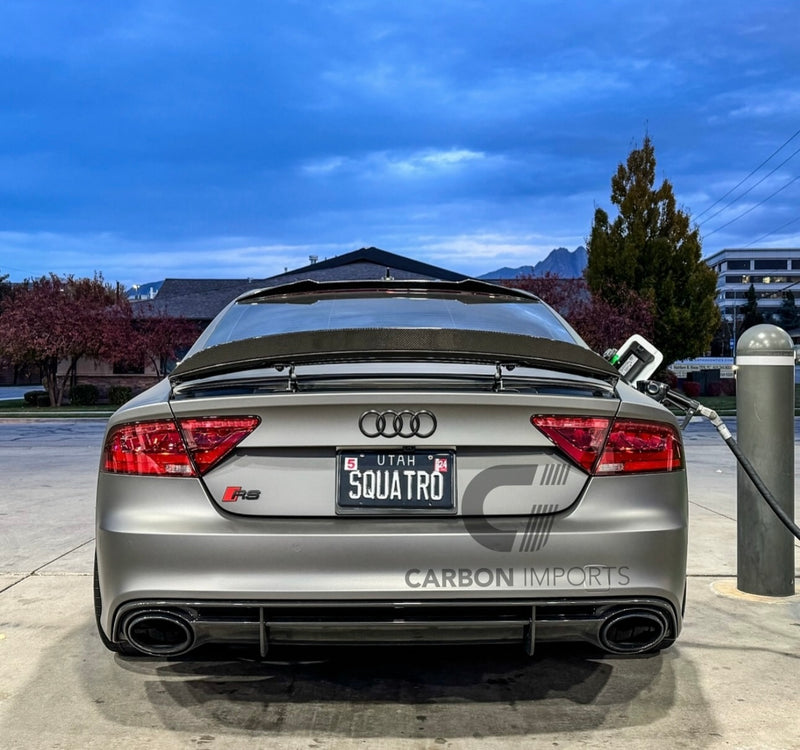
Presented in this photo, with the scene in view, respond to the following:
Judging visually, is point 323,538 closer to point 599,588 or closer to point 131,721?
point 599,588

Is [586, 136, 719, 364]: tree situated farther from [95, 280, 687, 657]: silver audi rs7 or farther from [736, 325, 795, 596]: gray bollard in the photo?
[95, 280, 687, 657]: silver audi rs7

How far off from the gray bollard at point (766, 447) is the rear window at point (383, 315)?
47.7 inches

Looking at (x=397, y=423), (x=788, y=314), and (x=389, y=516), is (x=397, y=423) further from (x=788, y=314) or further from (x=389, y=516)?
(x=788, y=314)

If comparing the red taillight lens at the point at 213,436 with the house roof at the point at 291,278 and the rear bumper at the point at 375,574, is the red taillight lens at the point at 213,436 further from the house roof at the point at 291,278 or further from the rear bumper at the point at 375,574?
the house roof at the point at 291,278

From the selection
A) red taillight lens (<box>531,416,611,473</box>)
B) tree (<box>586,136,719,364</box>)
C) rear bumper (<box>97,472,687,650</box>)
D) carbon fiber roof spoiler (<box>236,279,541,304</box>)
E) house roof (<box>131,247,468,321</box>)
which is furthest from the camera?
house roof (<box>131,247,468,321</box>)

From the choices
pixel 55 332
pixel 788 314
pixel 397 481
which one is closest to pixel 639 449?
pixel 397 481

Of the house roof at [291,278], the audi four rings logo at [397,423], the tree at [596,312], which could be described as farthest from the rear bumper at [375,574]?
the house roof at [291,278]

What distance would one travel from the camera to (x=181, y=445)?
2717 millimetres

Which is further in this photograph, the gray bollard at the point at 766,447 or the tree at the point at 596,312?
the tree at the point at 596,312

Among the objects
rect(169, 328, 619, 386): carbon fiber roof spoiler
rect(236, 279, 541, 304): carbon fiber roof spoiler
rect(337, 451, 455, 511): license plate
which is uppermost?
rect(236, 279, 541, 304): carbon fiber roof spoiler

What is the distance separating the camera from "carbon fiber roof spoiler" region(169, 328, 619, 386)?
2992 millimetres

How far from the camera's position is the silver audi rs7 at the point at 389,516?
102 inches

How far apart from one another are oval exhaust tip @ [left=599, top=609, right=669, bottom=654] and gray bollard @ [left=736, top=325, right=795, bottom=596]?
211 cm

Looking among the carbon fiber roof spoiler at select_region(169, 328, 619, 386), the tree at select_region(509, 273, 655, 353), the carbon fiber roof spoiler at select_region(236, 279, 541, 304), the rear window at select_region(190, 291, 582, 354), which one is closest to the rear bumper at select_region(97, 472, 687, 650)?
the carbon fiber roof spoiler at select_region(169, 328, 619, 386)
